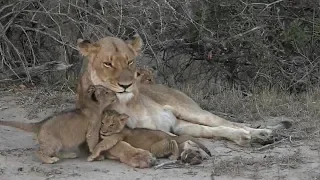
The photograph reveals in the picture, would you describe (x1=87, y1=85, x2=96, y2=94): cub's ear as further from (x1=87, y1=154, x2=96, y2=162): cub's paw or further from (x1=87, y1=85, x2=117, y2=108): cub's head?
(x1=87, y1=154, x2=96, y2=162): cub's paw

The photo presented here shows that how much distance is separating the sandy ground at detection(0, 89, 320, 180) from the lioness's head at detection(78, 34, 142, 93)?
2.17 ft

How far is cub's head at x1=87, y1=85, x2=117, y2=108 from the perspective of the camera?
5859mm

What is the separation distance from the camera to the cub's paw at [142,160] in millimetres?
5559

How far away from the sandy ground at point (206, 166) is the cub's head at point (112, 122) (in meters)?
0.23

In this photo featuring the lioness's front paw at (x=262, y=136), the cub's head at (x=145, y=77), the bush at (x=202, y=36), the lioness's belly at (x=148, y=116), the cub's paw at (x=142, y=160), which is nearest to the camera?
the cub's paw at (x=142, y=160)

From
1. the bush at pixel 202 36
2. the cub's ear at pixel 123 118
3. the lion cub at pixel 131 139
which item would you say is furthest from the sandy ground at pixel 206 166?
the bush at pixel 202 36

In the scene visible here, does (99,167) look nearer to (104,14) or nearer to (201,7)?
(104,14)

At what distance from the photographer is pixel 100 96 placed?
5.86 metres

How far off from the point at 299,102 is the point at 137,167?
122 inches

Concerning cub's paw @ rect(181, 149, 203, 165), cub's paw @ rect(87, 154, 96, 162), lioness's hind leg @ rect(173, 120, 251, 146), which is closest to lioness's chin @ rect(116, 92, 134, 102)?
cub's paw @ rect(87, 154, 96, 162)

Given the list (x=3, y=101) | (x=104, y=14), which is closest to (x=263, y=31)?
(x=104, y=14)

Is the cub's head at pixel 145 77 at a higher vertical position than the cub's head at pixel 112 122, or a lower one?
higher

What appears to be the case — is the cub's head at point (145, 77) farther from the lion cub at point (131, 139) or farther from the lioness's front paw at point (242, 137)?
the lion cub at point (131, 139)

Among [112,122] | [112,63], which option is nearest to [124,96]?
[112,63]
